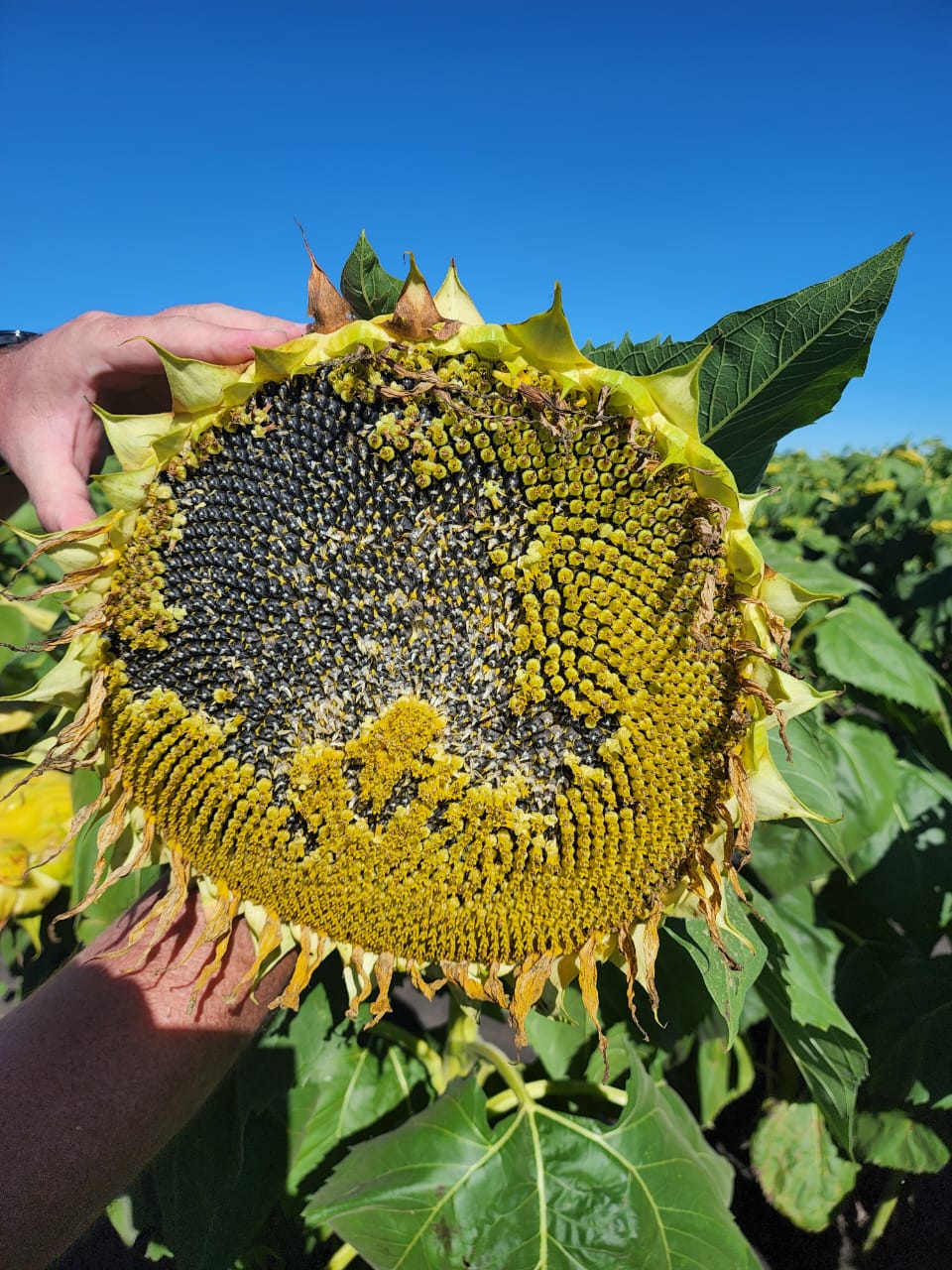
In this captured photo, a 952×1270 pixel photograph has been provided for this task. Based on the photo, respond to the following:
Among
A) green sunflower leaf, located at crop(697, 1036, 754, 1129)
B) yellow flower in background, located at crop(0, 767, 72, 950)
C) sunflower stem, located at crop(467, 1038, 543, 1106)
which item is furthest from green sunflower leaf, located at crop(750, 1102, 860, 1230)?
yellow flower in background, located at crop(0, 767, 72, 950)

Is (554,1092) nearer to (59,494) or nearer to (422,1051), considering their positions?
(422,1051)

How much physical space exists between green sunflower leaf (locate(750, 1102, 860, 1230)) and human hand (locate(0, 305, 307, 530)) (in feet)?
10.1

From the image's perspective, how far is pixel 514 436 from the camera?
3.77 feet

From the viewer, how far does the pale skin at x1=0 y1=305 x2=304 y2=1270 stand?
1479 millimetres

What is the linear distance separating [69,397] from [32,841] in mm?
1249

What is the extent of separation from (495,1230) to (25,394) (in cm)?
212

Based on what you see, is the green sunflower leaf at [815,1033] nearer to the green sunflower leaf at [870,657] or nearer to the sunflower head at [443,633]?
the sunflower head at [443,633]

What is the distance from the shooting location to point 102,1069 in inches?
64.4

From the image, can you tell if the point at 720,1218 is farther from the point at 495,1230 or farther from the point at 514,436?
the point at 514,436

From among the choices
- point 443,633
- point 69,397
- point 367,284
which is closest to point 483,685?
point 443,633

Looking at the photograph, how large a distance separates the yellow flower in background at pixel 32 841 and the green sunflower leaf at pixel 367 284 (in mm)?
1717

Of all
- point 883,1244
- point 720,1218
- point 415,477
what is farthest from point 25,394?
point 883,1244

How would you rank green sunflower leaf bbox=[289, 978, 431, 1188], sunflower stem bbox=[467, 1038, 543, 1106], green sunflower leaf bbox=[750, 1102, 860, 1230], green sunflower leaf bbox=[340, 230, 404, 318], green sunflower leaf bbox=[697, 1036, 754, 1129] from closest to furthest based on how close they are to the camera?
green sunflower leaf bbox=[340, 230, 404, 318]
sunflower stem bbox=[467, 1038, 543, 1106]
green sunflower leaf bbox=[289, 978, 431, 1188]
green sunflower leaf bbox=[697, 1036, 754, 1129]
green sunflower leaf bbox=[750, 1102, 860, 1230]

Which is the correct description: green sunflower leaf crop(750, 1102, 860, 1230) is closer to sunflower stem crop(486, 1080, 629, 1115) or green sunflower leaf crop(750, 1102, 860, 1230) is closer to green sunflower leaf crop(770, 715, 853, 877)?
sunflower stem crop(486, 1080, 629, 1115)
